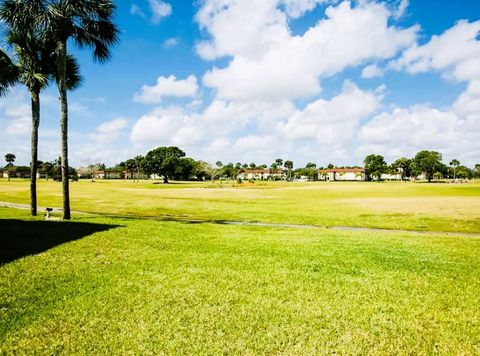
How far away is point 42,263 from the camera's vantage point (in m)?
9.36

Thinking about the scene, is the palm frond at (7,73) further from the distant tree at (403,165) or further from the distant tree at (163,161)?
the distant tree at (403,165)

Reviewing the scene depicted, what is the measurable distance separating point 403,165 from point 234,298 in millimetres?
190044

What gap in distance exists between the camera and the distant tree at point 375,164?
17500 centimetres

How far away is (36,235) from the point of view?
43.4ft

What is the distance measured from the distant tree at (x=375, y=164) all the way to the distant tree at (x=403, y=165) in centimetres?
603

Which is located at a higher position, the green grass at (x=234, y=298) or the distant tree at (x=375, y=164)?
the distant tree at (x=375, y=164)

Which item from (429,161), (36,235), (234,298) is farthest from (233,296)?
(429,161)

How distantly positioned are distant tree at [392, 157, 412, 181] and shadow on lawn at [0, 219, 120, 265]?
183604 mm

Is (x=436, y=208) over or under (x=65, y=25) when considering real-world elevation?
under

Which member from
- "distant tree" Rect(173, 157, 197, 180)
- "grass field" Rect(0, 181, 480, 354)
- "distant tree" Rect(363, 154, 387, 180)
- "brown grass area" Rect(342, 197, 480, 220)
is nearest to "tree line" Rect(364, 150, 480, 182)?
"distant tree" Rect(363, 154, 387, 180)

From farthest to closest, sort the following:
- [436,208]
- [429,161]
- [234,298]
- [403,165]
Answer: [403,165], [429,161], [436,208], [234,298]

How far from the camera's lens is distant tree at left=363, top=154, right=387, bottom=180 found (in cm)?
17500

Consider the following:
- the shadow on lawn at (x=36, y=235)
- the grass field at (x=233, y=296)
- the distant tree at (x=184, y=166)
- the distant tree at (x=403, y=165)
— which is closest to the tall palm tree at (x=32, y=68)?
the shadow on lawn at (x=36, y=235)

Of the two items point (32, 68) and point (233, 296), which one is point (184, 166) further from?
point (233, 296)
